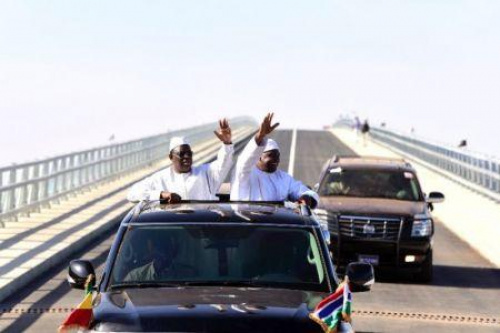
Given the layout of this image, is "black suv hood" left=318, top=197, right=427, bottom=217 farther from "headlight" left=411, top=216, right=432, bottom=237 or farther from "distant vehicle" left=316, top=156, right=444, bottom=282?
"headlight" left=411, top=216, right=432, bottom=237

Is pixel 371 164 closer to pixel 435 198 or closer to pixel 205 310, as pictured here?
pixel 435 198

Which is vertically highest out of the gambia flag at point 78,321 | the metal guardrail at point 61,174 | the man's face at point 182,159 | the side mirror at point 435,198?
the man's face at point 182,159

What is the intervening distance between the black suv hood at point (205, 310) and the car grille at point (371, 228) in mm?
9270

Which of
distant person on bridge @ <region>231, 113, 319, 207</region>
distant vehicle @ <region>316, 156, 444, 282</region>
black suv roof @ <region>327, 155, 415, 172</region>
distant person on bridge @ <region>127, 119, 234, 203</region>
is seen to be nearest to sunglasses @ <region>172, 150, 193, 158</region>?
distant person on bridge @ <region>127, 119, 234, 203</region>

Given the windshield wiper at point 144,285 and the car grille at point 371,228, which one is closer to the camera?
the windshield wiper at point 144,285

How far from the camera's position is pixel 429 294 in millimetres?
15922

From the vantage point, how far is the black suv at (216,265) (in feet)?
23.9

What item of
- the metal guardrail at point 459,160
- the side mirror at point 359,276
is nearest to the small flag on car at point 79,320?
the side mirror at point 359,276

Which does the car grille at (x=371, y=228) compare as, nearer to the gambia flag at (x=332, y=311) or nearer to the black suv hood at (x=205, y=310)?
the black suv hood at (x=205, y=310)

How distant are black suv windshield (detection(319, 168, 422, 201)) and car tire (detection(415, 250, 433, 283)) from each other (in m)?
1.31

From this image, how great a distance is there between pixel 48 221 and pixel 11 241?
3519 millimetres

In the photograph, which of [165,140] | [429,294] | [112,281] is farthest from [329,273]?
[165,140]

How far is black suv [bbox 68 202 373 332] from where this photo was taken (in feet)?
23.9

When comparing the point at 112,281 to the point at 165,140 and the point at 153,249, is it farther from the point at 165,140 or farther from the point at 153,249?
the point at 165,140
